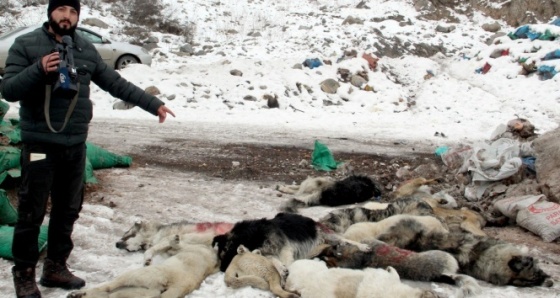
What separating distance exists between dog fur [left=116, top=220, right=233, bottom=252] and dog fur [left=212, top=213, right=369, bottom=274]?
13.0 inches

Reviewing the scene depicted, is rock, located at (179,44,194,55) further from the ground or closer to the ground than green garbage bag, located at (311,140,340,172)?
further from the ground

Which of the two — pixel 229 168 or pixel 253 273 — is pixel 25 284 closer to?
pixel 253 273

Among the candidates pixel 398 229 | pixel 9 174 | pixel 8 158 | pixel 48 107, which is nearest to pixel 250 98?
pixel 8 158

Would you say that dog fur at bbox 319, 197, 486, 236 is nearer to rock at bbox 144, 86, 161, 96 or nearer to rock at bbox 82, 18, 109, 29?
rock at bbox 144, 86, 161, 96

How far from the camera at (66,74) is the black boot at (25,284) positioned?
1.17m

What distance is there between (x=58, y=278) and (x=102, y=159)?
3.44 metres

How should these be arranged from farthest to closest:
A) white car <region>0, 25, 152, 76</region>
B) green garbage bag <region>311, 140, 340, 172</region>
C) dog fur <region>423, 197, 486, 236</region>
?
white car <region>0, 25, 152, 76</region> < green garbage bag <region>311, 140, 340, 172</region> < dog fur <region>423, 197, 486, 236</region>

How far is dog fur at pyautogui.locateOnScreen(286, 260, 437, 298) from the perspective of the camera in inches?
123

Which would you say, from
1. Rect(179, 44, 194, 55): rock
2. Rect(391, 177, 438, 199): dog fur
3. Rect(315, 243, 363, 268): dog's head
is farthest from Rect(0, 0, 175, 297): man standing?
Rect(179, 44, 194, 55): rock

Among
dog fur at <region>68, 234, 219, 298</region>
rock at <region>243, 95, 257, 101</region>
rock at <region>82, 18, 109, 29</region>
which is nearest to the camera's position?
dog fur at <region>68, 234, 219, 298</region>

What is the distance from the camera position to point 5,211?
429 centimetres

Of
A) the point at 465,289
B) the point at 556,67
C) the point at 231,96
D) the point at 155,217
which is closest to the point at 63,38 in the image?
the point at 155,217

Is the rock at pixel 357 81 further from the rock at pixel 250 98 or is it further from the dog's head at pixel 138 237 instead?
the dog's head at pixel 138 237

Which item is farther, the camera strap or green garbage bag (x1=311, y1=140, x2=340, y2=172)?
green garbage bag (x1=311, y1=140, x2=340, y2=172)
